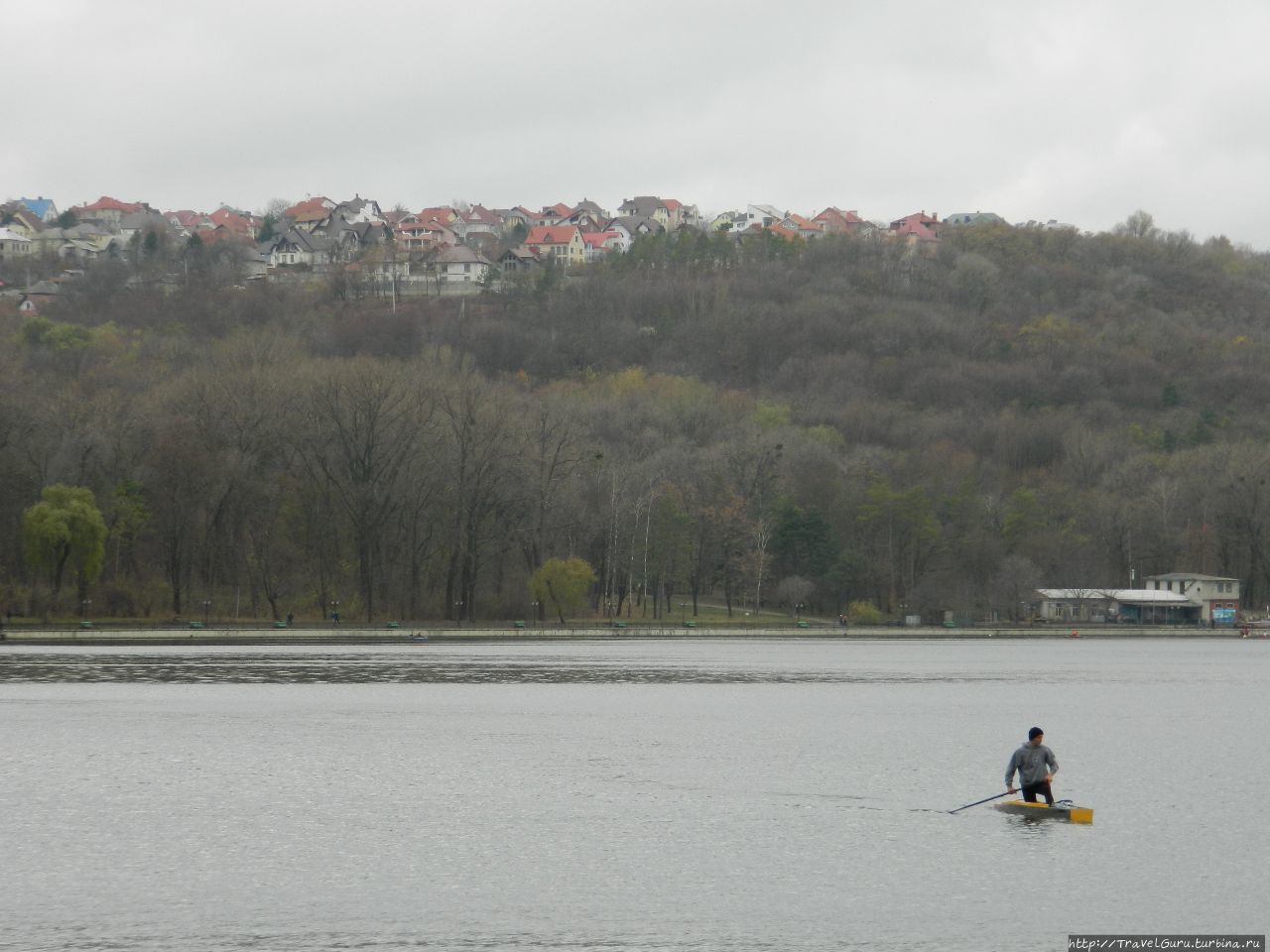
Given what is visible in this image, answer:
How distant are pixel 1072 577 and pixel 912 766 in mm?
94372

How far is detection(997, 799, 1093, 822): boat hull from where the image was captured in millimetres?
34722

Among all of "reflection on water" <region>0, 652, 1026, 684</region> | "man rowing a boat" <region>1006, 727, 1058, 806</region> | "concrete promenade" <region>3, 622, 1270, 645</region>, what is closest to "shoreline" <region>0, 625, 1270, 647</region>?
"concrete promenade" <region>3, 622, 1270, 645</region>

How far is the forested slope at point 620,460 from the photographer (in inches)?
3770

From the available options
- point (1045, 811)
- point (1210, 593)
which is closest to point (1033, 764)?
point (1045, 811)

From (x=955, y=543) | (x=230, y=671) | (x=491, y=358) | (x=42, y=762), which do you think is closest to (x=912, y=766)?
(x=42, y=762)

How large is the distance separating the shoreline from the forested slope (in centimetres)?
414

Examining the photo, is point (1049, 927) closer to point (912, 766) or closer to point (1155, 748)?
point (912, 766)

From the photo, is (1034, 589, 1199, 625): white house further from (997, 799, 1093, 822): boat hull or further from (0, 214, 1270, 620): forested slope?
(997, 799, 1093, 822): boat hull

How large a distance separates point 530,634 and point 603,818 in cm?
6021

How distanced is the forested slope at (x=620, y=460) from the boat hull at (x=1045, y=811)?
211ft

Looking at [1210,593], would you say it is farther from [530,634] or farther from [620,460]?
[530,634]

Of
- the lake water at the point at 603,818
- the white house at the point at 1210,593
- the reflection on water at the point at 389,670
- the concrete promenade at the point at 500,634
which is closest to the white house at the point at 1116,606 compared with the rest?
the white house at the point at 1210,593

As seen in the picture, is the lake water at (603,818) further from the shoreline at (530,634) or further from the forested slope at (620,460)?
the forested slope at (620,460)

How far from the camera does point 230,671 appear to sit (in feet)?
260
